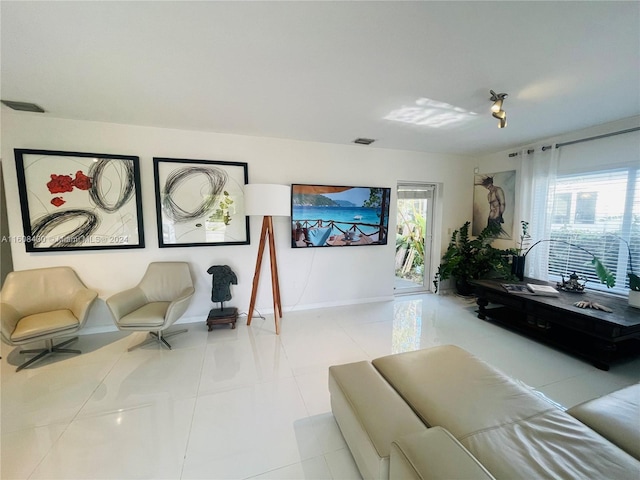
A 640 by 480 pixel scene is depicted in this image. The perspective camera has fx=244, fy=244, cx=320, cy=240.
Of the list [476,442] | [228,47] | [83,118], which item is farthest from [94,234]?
[476,442]

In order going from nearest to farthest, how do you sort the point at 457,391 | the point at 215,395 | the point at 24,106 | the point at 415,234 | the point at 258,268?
the point at 457,391 → the point at 215,395 → the point at 24,106 → the point at 258,268 → the point at 415,234

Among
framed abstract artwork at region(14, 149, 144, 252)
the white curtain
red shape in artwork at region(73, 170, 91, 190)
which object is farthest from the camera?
the white curtain

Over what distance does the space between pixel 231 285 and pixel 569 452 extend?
3315 millimetres

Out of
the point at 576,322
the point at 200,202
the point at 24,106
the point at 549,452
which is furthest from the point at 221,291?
the point at 576,322

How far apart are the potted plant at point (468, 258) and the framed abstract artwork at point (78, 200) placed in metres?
4.63

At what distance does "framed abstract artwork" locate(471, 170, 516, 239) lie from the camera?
13.0ft

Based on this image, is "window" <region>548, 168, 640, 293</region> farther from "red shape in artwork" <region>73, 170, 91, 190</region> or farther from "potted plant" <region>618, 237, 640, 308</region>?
"red shape in artwork" <region>73, 170, 91, 190</region>

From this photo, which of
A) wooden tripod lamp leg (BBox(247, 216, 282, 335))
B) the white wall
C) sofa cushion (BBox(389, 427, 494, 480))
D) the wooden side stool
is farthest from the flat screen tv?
sofa cushion (BBox(389, 427, 494, 480))

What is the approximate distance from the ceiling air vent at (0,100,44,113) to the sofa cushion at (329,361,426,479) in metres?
3.62

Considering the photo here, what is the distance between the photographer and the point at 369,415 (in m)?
1.25

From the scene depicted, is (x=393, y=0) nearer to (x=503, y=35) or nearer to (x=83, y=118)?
(x=503, y=35)

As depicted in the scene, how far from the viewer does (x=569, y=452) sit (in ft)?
3.24

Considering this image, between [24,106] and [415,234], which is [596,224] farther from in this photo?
[24,106]

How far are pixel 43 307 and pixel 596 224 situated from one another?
6.41 metres
